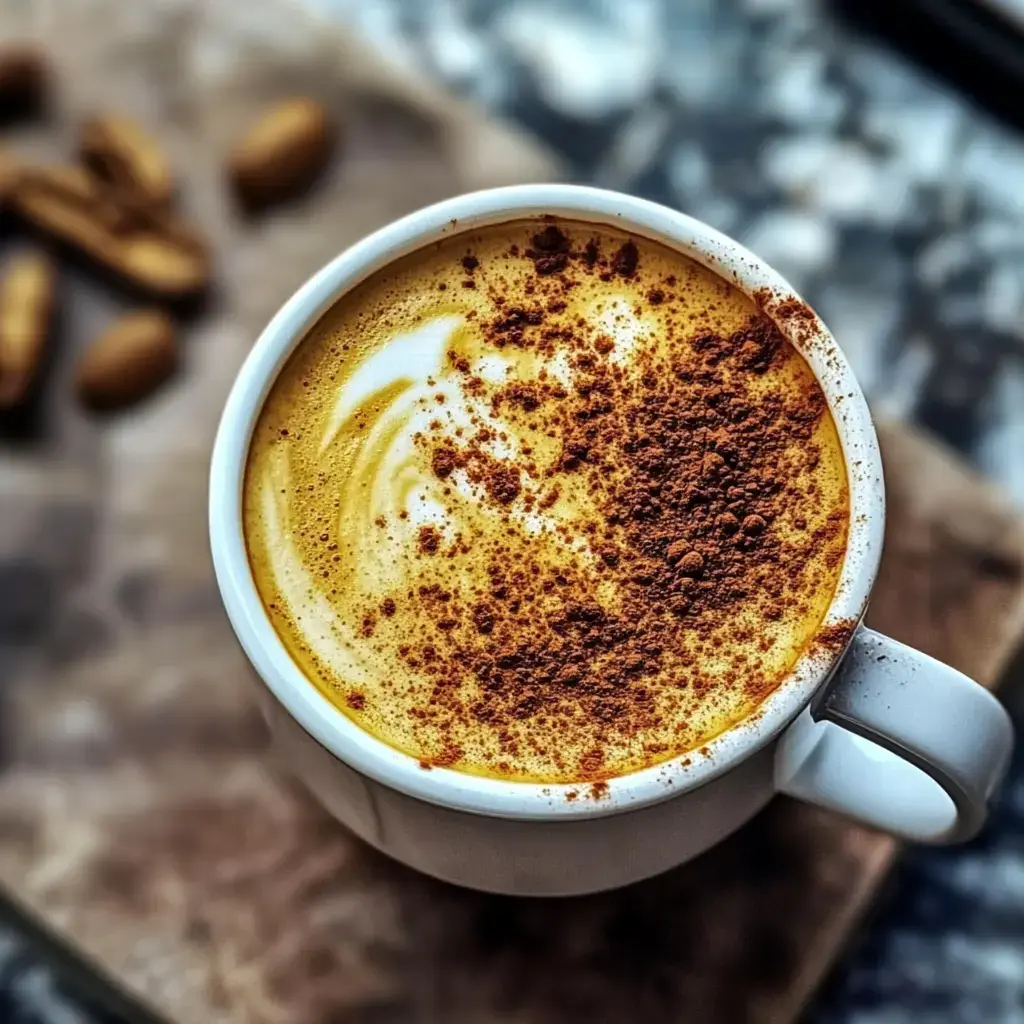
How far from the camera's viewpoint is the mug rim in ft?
2.31

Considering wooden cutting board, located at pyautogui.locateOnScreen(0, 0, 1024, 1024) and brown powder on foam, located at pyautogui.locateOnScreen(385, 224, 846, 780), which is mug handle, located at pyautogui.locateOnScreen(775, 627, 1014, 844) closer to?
brown powder on foam, located at pyautogui.locateOnScreen(385, 224, 846, 780)

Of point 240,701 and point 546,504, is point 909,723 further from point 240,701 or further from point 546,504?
point 240,701

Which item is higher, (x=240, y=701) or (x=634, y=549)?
(x=634, y=549)

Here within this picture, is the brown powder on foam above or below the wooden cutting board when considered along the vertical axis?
above

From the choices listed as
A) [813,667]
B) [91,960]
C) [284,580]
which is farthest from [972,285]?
[91,960]

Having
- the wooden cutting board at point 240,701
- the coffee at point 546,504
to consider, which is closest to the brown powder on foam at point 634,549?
the coffee at point 546,504

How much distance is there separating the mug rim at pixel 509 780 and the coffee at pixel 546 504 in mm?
12

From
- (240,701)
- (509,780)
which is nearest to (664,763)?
(509,780)

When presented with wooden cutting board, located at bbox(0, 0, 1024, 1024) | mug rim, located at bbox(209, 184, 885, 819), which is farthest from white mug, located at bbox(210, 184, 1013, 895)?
wooden cutting board, located at bbox(0, 0, 1024, 1024)

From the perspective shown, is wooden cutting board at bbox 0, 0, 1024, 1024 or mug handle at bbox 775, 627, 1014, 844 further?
wooden cutting board at bbox 0, 0, 1024, 1024

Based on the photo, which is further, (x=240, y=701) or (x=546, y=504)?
(x=240, y=701)

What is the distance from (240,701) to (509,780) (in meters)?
0.36

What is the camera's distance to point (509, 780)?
2.36 feet

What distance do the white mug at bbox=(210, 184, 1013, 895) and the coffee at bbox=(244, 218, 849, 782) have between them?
15 millimetres
